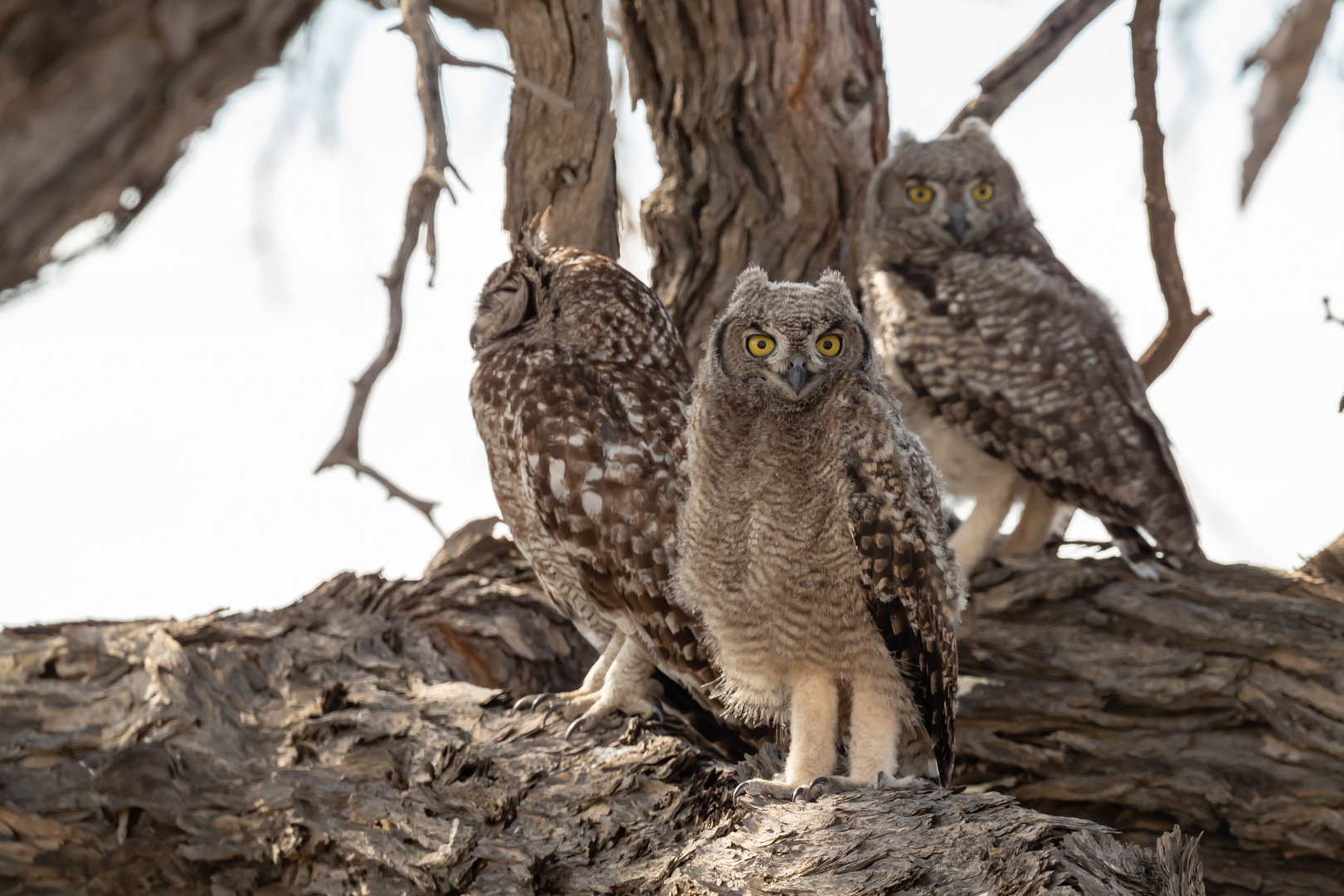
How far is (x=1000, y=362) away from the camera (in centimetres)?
358

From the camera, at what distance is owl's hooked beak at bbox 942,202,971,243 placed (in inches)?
148

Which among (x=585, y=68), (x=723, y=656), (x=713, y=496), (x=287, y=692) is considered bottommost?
(x=287, y=692)

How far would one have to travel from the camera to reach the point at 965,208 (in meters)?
3.77

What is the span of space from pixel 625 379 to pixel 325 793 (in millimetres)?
1240

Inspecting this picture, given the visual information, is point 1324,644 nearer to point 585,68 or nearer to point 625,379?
point 625,379

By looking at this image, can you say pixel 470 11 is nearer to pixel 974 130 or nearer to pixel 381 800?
pixel 974 130

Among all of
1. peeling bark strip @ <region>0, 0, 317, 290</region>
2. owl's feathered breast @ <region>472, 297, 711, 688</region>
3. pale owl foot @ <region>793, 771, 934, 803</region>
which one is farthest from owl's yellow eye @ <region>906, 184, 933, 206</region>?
pale owl foot @ <region>793, 771, 934, 803</region>

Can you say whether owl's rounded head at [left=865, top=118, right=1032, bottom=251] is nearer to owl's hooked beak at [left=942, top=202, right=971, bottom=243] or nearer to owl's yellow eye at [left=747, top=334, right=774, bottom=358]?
owl's hooked beak at [left=942, top=202, right=971, bottom=243]

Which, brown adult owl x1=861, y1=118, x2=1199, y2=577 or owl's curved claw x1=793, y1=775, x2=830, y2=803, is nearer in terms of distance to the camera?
owl's curved claw x1=793, y1=775, x2=830, y2=803

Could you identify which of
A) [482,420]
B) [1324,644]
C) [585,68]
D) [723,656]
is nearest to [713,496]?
[723,656]

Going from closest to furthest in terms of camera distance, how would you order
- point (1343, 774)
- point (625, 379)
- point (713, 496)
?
point (713, 496) < point (625, 379) < point (1343, 774)

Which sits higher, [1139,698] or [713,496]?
[713,496]

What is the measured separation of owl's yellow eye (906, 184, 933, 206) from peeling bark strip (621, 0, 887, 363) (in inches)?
15.0

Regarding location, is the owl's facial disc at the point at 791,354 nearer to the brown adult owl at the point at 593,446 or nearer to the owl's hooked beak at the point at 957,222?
the brown adult owl at the point at 593,446
